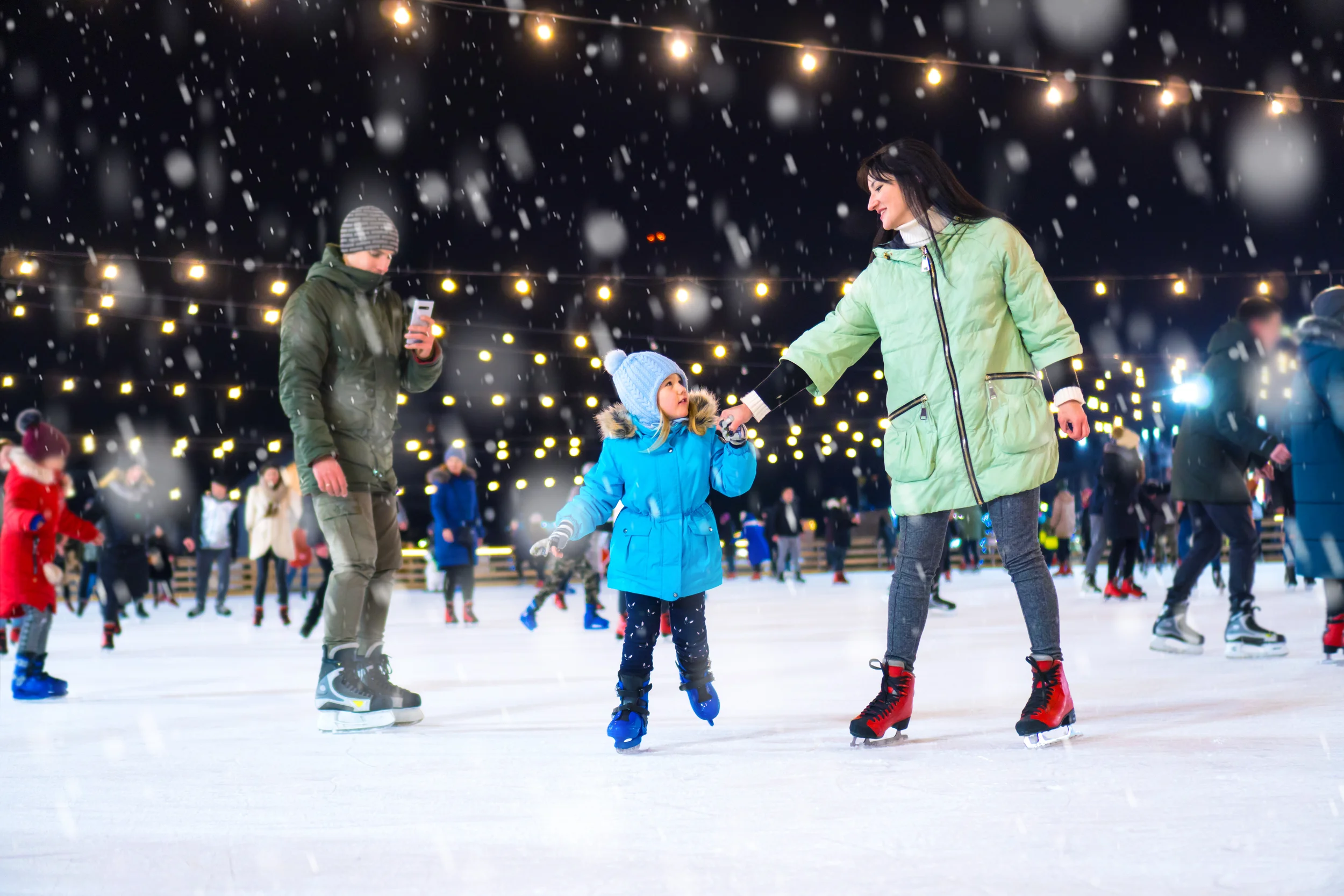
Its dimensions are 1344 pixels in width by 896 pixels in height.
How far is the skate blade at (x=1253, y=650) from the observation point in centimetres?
481

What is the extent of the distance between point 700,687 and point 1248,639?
113 inches

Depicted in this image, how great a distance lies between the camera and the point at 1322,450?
460 cm

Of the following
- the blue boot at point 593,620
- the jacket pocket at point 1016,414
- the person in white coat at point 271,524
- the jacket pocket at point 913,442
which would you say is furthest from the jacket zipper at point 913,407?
the person in white coat at point 271,524

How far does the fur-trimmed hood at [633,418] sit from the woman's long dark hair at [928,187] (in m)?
0.70

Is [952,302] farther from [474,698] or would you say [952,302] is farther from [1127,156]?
[1127,156]

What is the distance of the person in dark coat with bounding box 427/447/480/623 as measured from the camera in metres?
9.46

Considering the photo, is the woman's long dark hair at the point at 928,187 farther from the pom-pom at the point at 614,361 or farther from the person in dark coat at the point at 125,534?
the person in dark coat at the point at 125,534

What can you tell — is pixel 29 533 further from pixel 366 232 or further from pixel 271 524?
pixel 271 524

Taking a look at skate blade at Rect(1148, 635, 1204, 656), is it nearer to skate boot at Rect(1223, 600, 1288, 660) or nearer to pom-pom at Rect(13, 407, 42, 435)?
skate boot at Rect(1223, 600, 1288, 660)

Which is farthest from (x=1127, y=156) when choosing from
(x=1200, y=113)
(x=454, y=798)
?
(x=454, y=798)

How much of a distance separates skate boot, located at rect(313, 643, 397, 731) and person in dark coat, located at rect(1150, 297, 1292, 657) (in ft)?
11.2

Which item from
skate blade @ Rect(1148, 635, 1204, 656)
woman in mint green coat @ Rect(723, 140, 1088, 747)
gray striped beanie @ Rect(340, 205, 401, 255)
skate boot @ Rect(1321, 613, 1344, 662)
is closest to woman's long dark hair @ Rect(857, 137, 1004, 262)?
woman in mint green coat @ Rect(723, 140, 1088, 747)

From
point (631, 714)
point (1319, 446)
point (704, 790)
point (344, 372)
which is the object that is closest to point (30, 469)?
point (344, 372)

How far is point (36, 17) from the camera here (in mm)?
9008
